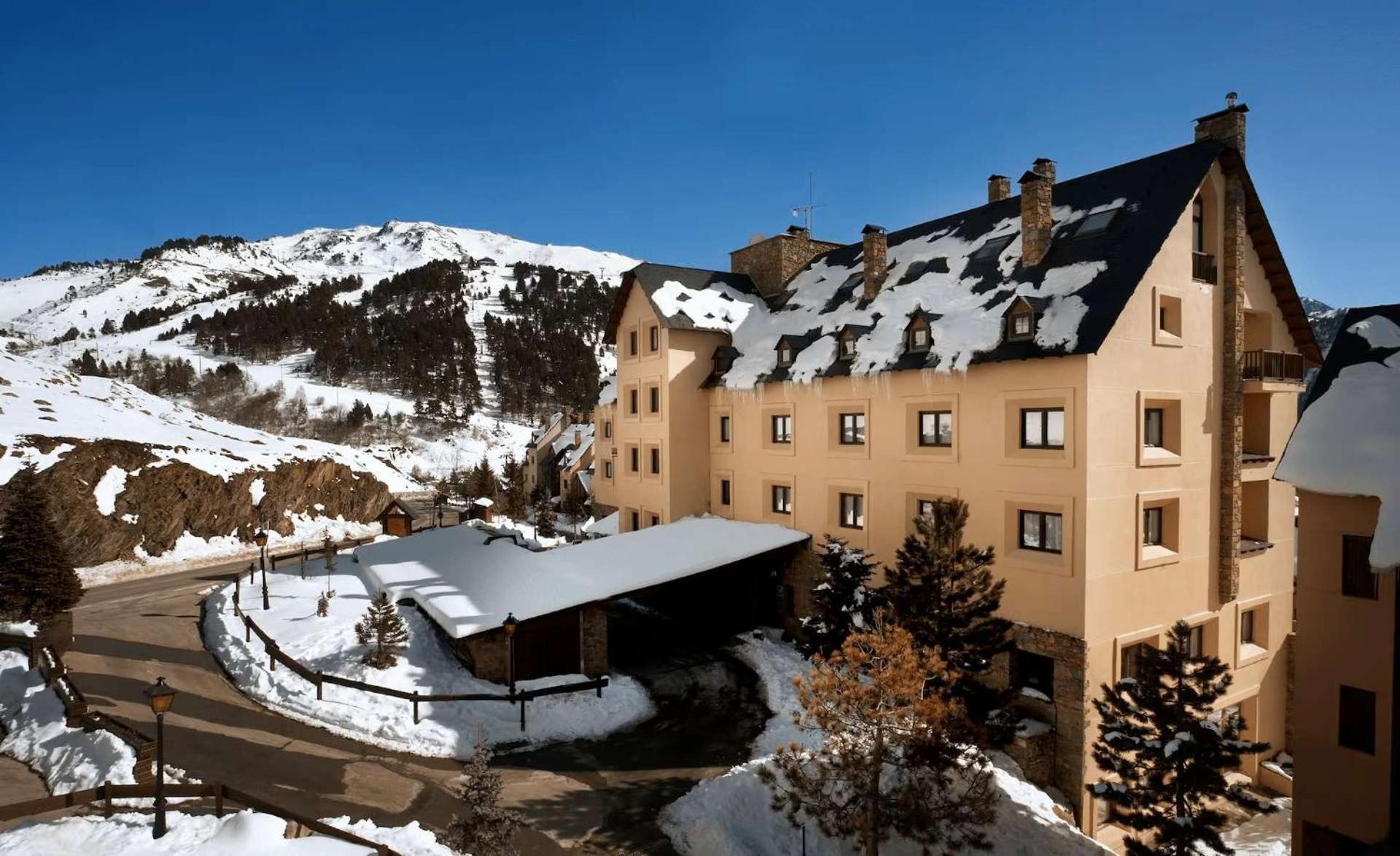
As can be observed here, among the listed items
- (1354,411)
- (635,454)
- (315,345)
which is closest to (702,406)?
(635,454)

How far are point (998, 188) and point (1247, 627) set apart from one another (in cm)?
1860

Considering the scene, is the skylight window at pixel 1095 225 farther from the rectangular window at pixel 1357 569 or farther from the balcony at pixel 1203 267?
the rectangular window at pixel 1357 569

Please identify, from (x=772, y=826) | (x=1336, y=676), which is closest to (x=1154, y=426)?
(x=1336, y=676)

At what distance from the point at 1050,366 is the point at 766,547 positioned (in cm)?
1163

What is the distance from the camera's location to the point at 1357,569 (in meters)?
13.9

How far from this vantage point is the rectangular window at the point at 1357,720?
1357cm

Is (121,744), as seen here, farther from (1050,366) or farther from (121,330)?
(121,330)

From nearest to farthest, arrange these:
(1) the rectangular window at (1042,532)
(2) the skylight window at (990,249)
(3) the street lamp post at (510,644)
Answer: (3) the street lamp post at (510,644), (1) the rectangular window at (1042,532), (2) the skylight window at (990,249)

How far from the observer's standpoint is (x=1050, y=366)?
61.9 ft

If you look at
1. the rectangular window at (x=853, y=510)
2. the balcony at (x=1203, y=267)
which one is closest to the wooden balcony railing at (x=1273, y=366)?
the balcony at (x=1203, y=267)

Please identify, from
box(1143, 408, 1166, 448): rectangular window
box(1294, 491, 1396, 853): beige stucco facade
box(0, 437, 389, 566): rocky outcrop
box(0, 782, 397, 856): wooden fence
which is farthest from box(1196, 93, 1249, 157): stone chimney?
box(0, 437, 389, 566): rocky outcrop

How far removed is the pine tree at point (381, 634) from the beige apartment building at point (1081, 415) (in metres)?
Answer: 14.4

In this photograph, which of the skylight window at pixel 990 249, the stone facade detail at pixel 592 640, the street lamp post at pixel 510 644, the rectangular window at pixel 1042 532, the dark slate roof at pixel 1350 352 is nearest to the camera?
the dark slate roof at pixel 1350 352

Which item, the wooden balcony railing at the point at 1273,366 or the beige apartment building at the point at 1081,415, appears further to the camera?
the wooden balcony railing at the point at 1273,366
